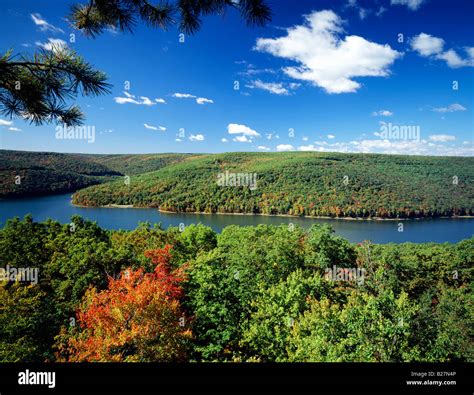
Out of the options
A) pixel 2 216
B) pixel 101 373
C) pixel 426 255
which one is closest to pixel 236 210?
pixel 2 216

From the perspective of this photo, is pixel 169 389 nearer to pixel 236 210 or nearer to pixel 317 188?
pixel 236 210

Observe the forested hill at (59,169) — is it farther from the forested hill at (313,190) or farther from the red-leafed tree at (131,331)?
the forested hill at (313,190)

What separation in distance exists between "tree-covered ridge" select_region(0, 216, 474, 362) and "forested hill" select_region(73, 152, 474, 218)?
46048 mm

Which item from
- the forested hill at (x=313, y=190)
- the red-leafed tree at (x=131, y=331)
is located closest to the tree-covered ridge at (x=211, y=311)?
the red-leafed tree at (x=131, y=331)

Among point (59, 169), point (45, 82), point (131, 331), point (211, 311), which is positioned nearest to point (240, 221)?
point (211, 311)

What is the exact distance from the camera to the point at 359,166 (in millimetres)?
92250

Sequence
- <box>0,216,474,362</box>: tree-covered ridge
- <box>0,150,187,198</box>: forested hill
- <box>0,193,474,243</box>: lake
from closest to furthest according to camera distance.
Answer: <box>0,216,474,362</box>: tree-covered ridge, <box>0,150,187,198</box>: forested hill, <box>0,193,474,243</box>: lake

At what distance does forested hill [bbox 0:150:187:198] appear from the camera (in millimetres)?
28812

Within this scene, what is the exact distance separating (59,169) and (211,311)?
74351mm

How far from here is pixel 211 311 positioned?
8281 mm

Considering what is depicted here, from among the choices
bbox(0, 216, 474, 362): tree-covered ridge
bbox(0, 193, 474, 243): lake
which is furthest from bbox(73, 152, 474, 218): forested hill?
bbox(0, 216, 474, 362): tree-covered ridge

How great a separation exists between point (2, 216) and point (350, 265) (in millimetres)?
43485

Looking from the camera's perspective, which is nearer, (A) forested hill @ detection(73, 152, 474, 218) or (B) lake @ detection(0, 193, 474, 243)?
(B) lake @ detection(0, 193, 474, 243)

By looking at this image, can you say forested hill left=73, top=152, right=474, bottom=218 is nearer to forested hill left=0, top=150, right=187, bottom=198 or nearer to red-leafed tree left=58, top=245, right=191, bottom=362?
forested hill left=0, top=150, right=187, bottom=198
